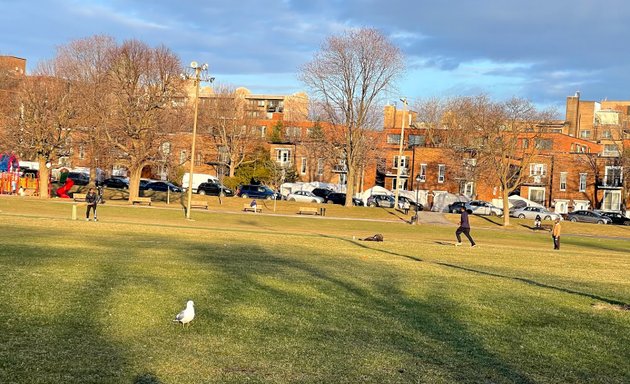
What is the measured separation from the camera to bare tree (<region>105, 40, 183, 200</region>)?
56.1m

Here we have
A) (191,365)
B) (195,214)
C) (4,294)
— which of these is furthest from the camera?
(195,214)

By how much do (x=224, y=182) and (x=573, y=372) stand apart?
251ft

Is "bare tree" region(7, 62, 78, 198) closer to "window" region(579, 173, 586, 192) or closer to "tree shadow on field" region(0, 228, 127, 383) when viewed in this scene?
"tree shadow on field" region(0, 228, 127, 383)

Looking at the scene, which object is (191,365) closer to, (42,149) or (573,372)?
(573,372)

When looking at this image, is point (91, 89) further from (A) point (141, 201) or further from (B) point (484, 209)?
(B) point (484, 209)

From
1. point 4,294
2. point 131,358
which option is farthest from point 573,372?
point 4,294

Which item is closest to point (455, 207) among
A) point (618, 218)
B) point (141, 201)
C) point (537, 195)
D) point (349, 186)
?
point (349, 186)

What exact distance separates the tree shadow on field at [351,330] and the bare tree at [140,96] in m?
42.4

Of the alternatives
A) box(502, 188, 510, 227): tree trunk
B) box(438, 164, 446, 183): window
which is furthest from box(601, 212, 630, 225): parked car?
box(438, 164, 446, 183): window

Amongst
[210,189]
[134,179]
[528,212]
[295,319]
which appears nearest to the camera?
[295,319]

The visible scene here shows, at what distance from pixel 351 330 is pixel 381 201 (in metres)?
64.2

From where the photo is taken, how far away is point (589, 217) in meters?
68.9

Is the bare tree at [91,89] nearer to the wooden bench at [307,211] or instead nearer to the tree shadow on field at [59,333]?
the wooden bench at [307,211]

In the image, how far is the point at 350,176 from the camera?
6712cm
